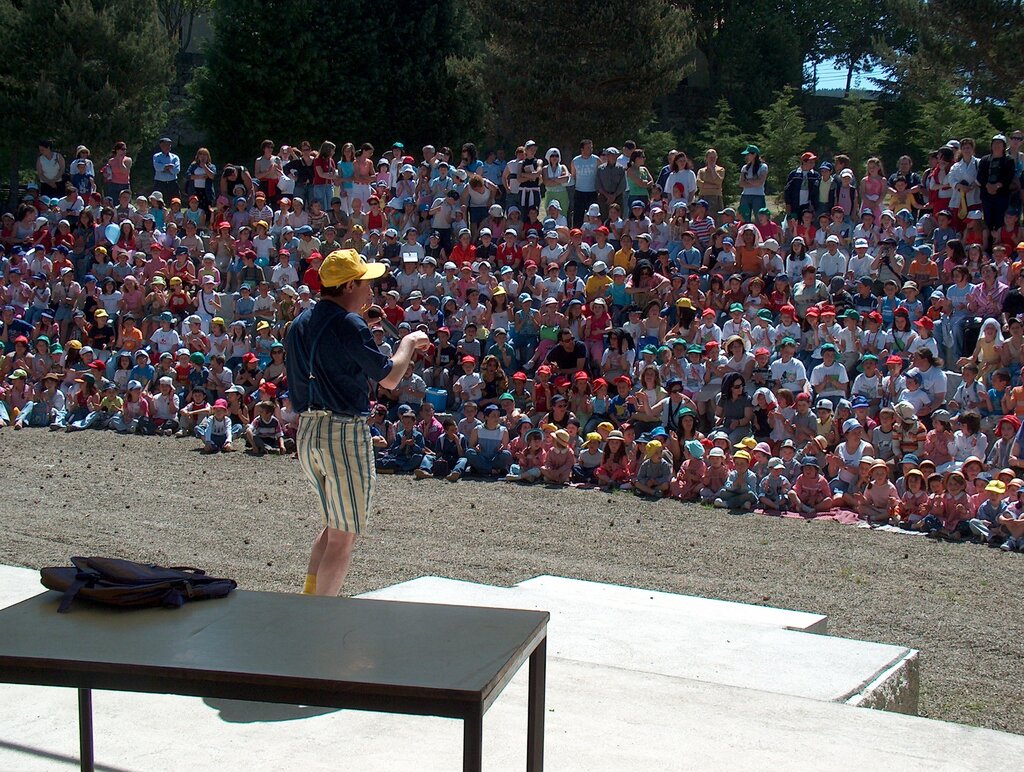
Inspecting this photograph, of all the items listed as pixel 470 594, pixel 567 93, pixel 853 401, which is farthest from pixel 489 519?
pixel 567 93

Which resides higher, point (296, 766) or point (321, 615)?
point (321, 615)

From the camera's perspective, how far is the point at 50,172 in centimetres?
1797

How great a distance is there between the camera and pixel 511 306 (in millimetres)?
13664

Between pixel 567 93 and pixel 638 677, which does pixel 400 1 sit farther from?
pixel 638 677

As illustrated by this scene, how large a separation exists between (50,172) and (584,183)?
831cm

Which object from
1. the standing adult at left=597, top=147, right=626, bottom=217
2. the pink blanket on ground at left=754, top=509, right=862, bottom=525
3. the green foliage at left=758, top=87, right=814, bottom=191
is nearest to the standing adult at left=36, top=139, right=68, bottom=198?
the standing adult at left=597, top=147, right=626, bottom=217

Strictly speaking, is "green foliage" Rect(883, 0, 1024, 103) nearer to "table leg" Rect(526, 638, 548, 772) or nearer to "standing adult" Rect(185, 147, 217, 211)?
"standing adult" Rect(185, 147, 217, 211)

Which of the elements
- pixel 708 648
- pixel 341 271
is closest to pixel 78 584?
pixel 341 271

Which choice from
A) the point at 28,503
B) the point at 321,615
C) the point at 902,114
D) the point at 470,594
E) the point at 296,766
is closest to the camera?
the point at 321,615

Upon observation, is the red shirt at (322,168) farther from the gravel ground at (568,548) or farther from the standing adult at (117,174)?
the gravel ground at (568,548)

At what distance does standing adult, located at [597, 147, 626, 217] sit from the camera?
15266 mm

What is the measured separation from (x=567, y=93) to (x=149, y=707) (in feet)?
76.5

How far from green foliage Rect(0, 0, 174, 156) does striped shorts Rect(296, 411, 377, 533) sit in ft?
76.3

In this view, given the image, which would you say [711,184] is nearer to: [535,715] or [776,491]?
[776,491]
